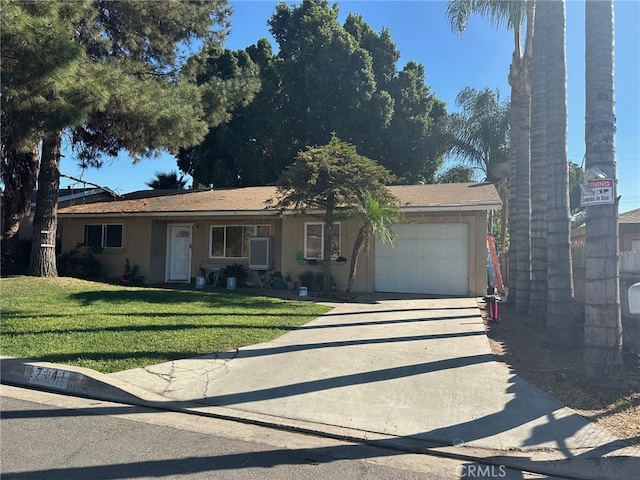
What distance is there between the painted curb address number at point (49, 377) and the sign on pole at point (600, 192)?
22.4 feet

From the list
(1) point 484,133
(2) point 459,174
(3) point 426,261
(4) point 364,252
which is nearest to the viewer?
(4) point 364,252

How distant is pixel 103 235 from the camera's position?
59.1 feet

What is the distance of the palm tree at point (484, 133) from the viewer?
23.9 meters

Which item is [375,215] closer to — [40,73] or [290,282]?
[290,282]

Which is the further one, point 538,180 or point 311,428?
point 538,180

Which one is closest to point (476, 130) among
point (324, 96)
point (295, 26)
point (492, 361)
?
point (324, 96)

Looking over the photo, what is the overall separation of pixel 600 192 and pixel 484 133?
64.8ft

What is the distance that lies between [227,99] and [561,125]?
13.1m

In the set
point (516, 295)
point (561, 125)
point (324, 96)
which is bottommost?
point (516, 295)

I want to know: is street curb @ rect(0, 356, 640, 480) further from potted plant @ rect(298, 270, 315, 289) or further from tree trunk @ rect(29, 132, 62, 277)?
potted plant @ rect(298, 270, 315, 289)

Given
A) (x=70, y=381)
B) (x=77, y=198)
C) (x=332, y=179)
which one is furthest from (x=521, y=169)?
(x=77, y=198)

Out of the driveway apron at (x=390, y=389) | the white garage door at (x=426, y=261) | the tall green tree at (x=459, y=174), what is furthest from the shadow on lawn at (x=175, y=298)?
the tall green tree at (x=459, y=174)

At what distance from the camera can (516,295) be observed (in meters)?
11.0

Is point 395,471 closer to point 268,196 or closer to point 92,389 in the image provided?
point 92,389
